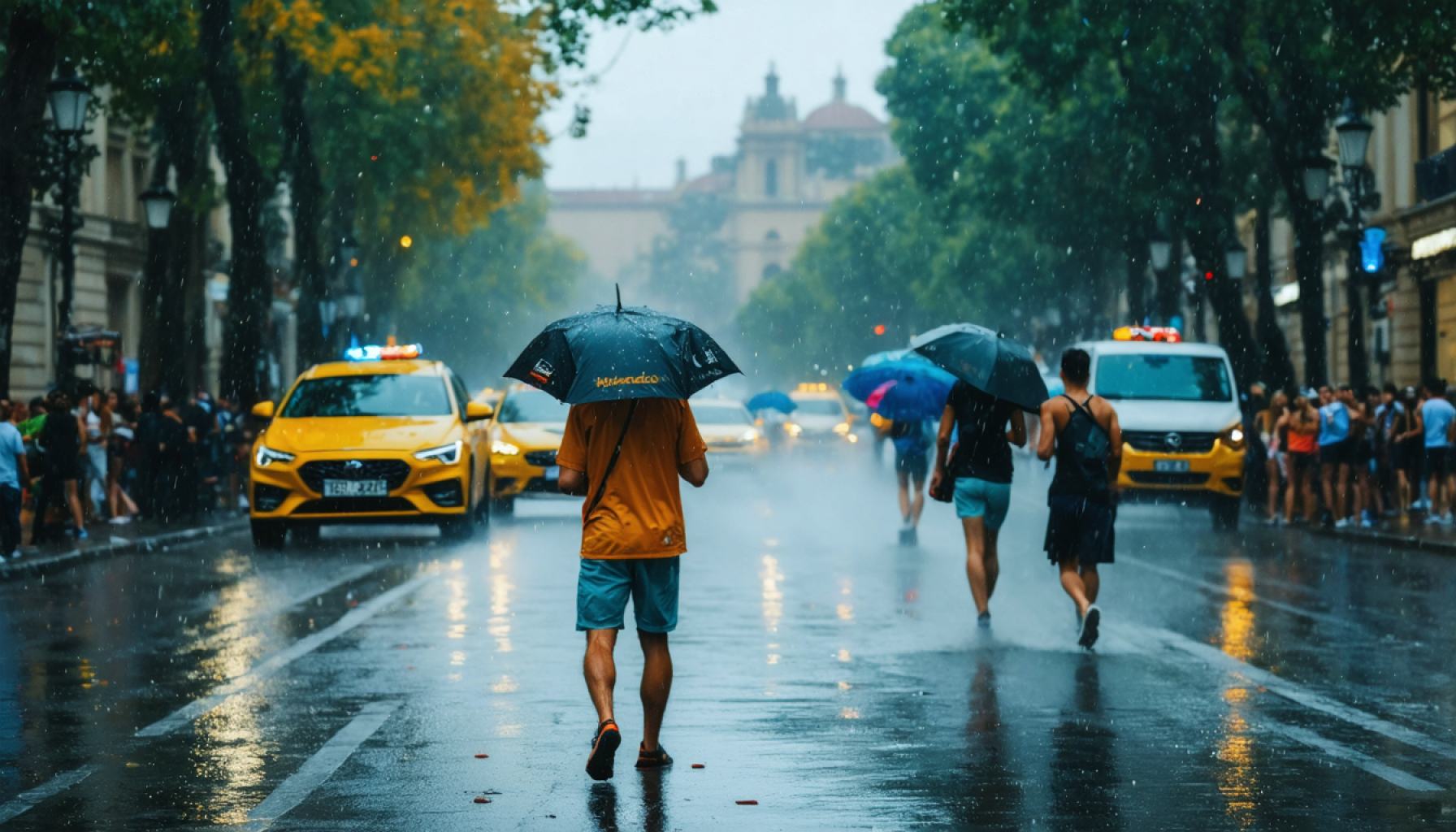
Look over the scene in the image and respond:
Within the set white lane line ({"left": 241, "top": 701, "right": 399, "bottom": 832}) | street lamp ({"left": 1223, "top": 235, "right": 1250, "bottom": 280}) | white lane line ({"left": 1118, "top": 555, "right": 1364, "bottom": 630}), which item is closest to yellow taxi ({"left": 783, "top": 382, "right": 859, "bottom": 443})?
street lamp ({"left": 1223, "top": 235, "right": 1250, "bottom": 280})

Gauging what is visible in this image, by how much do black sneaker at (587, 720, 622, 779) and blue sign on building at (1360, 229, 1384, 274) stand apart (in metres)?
21.8

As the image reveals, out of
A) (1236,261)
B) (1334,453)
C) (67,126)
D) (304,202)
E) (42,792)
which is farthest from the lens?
(304,202)

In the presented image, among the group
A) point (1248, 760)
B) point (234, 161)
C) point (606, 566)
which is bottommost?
point (1248, 760)

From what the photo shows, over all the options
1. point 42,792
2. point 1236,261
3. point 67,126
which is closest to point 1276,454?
point 1236,261

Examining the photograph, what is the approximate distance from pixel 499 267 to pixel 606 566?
78891 mm

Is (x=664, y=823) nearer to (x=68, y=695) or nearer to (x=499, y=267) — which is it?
(x=68, y=695)

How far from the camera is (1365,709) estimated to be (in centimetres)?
1074

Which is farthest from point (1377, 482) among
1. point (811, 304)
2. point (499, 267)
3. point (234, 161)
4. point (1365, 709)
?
point (811, 304)

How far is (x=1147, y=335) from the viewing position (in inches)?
1114

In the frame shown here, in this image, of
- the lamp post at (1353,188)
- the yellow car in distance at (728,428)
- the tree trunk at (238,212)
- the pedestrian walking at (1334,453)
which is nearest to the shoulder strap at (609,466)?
the pedestrian walking at (1334,453)

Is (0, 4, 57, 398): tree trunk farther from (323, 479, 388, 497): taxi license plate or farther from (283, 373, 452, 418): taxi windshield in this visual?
(323, 479, 388, 497): taxi license plate

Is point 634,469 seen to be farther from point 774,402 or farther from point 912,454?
point 774,402

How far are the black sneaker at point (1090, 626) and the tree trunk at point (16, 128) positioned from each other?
12.2 m

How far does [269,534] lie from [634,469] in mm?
14827
